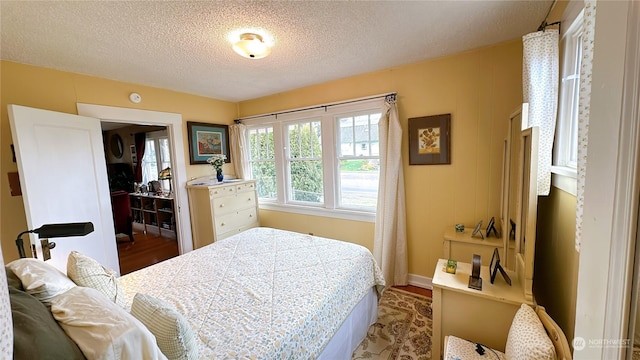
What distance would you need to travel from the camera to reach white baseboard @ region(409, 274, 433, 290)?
2619mm

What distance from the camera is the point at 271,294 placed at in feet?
4.70

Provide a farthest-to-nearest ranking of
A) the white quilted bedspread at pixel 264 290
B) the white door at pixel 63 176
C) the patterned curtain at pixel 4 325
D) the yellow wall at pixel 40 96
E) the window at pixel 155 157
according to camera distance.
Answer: the window at pixel 155 157 → the yellow wall at pixel 40 96 → the white door at pixel 63 176 → the white quilted bedspread at pixel 264 290 → the patterned curtain at pixel 4 325

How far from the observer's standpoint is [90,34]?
5.55 feet

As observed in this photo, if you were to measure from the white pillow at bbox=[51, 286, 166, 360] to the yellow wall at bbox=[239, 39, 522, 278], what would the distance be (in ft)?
8.17

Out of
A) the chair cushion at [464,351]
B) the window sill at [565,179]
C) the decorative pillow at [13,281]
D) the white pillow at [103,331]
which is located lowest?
the chair cushion at [464,351]

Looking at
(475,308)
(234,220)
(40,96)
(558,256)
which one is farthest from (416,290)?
(40,96)

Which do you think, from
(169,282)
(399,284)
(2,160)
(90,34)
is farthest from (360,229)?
(2,160)

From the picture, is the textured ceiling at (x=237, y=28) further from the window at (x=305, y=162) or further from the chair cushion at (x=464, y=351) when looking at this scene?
the chair cushion at (x=464, y=351)

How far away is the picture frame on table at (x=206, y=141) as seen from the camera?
3.37m

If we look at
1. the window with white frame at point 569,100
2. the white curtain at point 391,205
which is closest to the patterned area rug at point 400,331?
the white curtain at point 391,205

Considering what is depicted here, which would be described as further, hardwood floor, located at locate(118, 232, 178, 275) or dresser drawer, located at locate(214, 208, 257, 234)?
hardwood floor, located at locate(118, 232, 178, 275)

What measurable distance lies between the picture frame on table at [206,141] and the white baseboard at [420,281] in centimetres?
312

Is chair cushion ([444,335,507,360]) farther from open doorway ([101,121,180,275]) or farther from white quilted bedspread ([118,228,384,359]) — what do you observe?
open doorway ([101,121,180,275])

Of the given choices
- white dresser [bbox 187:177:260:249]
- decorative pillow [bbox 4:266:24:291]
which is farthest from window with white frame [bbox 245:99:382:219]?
decorative pillow [bbox 4:266:24:291]
